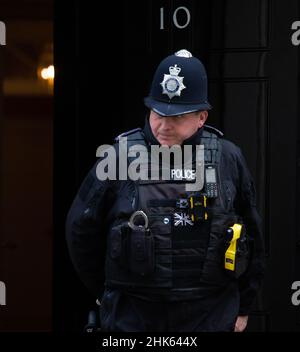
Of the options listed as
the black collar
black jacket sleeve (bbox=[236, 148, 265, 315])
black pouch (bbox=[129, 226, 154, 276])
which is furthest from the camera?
black jacket sleeve (bbox=[236, 148, 265, 315])

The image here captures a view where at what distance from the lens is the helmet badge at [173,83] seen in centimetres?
320

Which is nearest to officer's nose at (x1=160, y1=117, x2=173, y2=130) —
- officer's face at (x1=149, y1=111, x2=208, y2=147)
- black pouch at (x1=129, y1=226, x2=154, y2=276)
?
officer's face at (x1=149, y1=111, x2=208, y2=147)

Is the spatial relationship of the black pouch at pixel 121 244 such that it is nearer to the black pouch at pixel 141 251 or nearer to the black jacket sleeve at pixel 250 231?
the black pouch at pixel 141 251

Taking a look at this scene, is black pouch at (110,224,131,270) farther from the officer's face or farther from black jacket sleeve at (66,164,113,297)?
the officer's face

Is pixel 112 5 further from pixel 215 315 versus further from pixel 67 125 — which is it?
pixel 215 315

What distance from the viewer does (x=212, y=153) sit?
3287 millimetres

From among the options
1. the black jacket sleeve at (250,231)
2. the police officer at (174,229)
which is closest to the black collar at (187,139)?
the police officer at (174,229)

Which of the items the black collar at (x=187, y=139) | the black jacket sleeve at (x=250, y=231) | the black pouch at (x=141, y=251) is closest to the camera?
the black pouch at (x=141, y=251)

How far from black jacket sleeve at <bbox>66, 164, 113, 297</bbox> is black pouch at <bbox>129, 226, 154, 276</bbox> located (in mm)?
244

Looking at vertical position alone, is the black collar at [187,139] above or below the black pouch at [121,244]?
above

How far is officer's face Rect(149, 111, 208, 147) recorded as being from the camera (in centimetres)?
322

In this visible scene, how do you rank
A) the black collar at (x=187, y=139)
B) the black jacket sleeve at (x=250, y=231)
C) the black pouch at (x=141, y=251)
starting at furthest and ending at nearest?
the black jacket sleeve at (x=250, y=231), the black collar at (x=187, y=139), the black pouch at (x=141, y=251)

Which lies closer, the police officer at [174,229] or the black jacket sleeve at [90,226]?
the police officer at [174,229]

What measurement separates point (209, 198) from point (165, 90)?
19.3 inches
